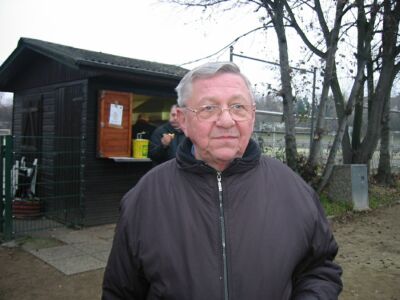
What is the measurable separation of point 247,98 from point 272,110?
847 cm

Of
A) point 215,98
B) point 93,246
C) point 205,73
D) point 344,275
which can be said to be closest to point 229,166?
point 215,98

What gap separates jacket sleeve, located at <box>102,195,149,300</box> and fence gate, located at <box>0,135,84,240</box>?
5336 mm

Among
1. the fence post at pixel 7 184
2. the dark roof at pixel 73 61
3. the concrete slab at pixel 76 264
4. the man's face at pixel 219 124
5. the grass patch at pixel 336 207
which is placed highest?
the dark roof at pixel 73 61

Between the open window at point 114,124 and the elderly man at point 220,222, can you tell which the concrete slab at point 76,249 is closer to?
the open window at point 114,124

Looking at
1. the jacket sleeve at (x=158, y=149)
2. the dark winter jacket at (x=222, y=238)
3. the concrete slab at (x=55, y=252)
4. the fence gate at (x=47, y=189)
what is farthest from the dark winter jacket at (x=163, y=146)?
the dark winter jacket at (x=222, y=238)

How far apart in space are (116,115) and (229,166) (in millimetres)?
6245

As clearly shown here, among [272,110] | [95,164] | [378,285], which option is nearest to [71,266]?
Answer: [95,164]

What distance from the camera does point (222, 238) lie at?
1.66 m

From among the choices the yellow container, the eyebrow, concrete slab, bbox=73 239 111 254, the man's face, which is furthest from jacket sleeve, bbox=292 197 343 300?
the yellow container

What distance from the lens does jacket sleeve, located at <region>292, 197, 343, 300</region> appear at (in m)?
1.78

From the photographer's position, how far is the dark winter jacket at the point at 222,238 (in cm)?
164

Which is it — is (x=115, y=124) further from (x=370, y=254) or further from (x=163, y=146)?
(x=370, y=254)

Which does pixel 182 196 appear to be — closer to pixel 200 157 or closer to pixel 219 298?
pixel 200 157

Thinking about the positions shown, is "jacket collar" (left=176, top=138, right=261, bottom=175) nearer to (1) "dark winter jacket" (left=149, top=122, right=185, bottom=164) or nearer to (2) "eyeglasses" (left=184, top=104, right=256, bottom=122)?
(2) "eyeglasses" (left=184, top=104, right=256, bottom=122)
